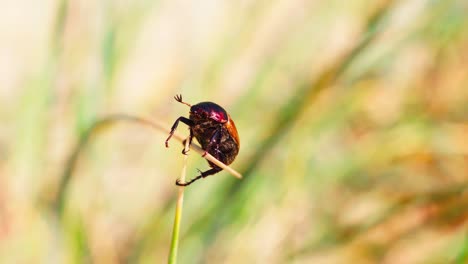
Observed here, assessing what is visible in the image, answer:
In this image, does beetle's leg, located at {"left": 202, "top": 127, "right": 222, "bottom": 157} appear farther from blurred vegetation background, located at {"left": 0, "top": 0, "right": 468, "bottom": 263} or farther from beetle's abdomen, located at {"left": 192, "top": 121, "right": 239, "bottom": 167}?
blurred vegetation background, located at {"left": 0, "top": 0, "right": 468, "bottom": 263}

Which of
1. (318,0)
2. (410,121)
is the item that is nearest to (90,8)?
(318,0)

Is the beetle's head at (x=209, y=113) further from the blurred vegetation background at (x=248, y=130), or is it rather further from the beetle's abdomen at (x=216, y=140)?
the blurred vegetation background at (x=248, y=130)

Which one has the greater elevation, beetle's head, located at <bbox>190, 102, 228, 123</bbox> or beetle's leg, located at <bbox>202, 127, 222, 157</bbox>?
beetle's head, located at <bbox>190, 102, 228, 123</bbox>

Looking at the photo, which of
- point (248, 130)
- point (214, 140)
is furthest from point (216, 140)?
point (248, 130)

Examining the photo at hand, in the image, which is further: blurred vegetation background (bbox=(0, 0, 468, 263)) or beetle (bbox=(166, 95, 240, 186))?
blurred vegetation background (bbox=(0, 0, 468, 263))

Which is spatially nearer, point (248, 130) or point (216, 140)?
point (216, 140)

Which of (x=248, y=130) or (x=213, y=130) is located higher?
(x=248, y=130)

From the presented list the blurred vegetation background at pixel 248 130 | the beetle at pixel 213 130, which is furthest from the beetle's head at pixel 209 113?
the blurred vegetation background at pixel 248 130

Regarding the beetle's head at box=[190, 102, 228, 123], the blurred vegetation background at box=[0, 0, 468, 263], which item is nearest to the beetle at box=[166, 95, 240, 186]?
the beetle's head at box=[190, 102, 228, 123]

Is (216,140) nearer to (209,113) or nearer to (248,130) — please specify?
(209,113)
